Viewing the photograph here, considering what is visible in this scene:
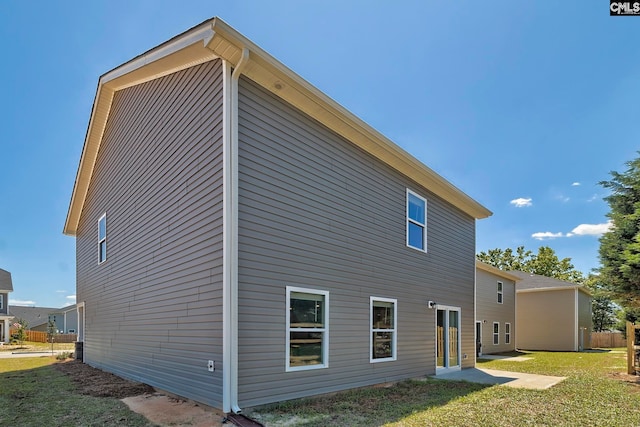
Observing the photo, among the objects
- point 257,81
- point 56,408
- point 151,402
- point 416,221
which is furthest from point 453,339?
point 56,408

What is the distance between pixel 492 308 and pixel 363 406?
16538 millimetres

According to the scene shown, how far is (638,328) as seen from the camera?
38.3ft

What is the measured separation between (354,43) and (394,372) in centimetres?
857

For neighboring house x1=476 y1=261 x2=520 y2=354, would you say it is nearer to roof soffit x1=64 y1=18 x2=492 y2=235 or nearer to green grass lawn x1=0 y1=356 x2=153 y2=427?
roof soffit x1=64 y1=18 x2=492 y2=235

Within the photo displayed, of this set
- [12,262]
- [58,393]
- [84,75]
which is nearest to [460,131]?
[84,75]

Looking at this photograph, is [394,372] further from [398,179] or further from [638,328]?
[638,328]

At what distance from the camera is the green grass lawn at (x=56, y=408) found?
5.35 meters

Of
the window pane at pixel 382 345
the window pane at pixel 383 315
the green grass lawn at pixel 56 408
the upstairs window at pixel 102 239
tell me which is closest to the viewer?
the green grass lawn at pixel 56 408

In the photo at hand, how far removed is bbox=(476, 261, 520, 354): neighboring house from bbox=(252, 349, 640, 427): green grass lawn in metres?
10.7

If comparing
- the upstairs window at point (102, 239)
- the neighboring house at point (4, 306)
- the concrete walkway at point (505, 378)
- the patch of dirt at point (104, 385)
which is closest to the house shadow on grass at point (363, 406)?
the concrete walkway at point (505, 378)

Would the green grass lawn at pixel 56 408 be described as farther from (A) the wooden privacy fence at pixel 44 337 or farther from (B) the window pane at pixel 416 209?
(A) the wooden privacy fence at pixel 44 337

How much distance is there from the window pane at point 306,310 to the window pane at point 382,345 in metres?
1.96

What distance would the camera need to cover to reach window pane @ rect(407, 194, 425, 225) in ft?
34.4

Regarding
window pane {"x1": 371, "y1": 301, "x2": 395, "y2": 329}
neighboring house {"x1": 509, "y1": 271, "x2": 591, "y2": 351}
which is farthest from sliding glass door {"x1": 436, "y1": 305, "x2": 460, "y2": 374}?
neighboring house {"x1": 509, "y1": 271, "x2": 591, "y2": 351}
